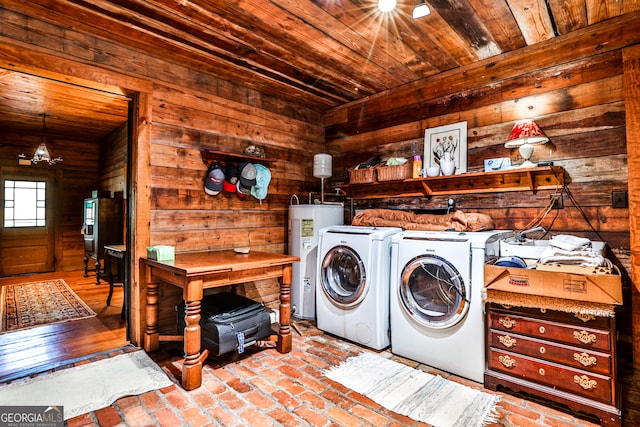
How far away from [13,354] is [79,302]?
165cm

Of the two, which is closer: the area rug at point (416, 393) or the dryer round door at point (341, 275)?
the area rug at point (416, 393)

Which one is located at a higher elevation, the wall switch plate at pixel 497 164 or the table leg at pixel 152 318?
the wall switch plate at pixel 497 164

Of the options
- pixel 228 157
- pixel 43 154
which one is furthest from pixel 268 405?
pixel 43 154

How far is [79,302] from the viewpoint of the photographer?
4.10m

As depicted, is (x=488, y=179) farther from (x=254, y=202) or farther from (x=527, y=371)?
(x=254, y=202)

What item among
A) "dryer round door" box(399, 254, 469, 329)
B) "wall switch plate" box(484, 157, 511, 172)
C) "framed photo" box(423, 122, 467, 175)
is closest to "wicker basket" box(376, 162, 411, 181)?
"framed photo" box(423, 122, 467, 175)

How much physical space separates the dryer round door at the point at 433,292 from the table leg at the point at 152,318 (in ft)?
6.23

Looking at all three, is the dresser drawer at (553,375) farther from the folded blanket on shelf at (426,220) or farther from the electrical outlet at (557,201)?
the electrical outlet at (557,201)

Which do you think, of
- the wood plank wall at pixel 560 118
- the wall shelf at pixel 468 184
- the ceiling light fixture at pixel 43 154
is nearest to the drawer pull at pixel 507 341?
the wood plank wall at pixel 560 118

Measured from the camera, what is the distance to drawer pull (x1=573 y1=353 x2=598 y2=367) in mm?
1802

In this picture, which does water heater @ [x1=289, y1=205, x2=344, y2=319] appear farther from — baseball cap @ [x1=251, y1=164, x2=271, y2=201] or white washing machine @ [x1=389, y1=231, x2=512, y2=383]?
white washing machine @ [x1=389, y1=231, x2=512, y2=383]

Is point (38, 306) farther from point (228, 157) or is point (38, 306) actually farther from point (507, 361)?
point (507, 361)

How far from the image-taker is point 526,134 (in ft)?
8.05

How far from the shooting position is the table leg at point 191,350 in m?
2.08
